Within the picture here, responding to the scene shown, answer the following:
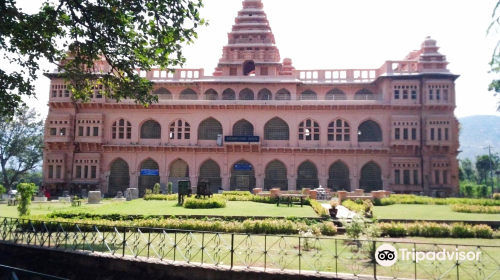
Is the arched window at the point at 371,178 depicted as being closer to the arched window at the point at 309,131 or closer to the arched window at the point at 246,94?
the arched window at the point at 309,131

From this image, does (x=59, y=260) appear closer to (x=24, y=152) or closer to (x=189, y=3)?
(x=189, y=3)

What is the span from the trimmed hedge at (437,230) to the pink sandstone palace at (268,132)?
19887 mm

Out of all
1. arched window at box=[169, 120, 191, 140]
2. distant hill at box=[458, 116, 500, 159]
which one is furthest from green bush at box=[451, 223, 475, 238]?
distant hill at box=[458, 116, 500, 159]

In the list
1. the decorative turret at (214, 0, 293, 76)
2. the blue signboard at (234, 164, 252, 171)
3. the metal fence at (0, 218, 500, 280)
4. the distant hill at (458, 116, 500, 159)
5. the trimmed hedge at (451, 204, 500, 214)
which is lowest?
the metal fence at (0, 218, 500, 280)

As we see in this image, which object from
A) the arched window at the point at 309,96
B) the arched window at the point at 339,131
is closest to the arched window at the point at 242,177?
the arched window at the point at 339,131

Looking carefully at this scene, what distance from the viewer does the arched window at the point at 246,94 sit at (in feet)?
116

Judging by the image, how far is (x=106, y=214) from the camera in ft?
51.5

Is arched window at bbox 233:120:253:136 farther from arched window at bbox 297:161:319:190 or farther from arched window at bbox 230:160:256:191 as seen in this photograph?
arched window at bbox 297:161:319:190

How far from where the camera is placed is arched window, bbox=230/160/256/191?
34062 millimetres

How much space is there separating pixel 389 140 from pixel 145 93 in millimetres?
25099

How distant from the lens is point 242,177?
34.2 meters

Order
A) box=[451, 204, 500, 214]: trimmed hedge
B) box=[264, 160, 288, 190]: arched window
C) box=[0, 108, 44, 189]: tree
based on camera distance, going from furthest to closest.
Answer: box=[0, 108, 44, 189]: tree < box=[264, 160, 288, 190]: arched window < box=[451, 204, 500, 214]: trimmed hedge

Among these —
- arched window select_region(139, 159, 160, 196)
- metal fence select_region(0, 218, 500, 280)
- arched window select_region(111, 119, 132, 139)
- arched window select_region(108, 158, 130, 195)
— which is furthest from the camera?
arched window select_region(111, 119, 132, 139)

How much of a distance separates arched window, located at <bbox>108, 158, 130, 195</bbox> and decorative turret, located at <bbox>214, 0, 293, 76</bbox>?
1189 centimetres
